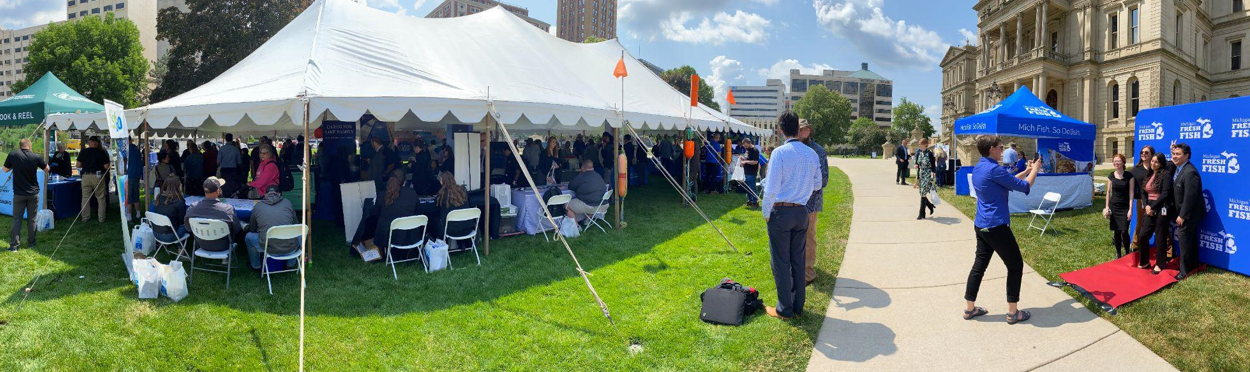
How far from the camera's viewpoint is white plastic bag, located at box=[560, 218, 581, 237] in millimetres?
8258

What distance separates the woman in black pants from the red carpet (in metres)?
0.14

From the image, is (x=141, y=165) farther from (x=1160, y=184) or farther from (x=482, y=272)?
(x=1160, y=184)

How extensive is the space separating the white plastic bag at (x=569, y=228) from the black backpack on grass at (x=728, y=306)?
11.9 feet

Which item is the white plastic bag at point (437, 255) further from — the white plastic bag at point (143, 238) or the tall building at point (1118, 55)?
the tall building at point (1118, 55)

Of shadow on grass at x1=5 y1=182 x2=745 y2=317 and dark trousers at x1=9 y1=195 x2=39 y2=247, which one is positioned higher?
dark trousers at x1=9 y1=195 x2=39 y2=247

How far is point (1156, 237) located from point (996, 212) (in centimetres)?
326

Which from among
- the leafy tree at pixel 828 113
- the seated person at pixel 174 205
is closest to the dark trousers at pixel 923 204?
the seated person at pixel 174 205

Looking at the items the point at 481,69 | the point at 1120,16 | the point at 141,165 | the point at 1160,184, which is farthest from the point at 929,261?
the point at 1120,16

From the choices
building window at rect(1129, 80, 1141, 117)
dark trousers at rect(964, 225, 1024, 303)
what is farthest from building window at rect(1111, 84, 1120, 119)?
dark trousers at rect(964, 225, 1024, 303)

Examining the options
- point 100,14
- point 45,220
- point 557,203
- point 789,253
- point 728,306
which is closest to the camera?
point 789,253

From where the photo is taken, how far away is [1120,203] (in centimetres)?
679

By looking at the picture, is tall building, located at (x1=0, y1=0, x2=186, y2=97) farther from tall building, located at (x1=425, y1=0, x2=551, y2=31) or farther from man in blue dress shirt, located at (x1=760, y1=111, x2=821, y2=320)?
man in blue dress shirt, located at (x1=760, y1=111, x2=821, y2=320)

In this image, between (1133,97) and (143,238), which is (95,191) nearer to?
(143,238)

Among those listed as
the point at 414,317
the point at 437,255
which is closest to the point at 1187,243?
the point at 414,317
